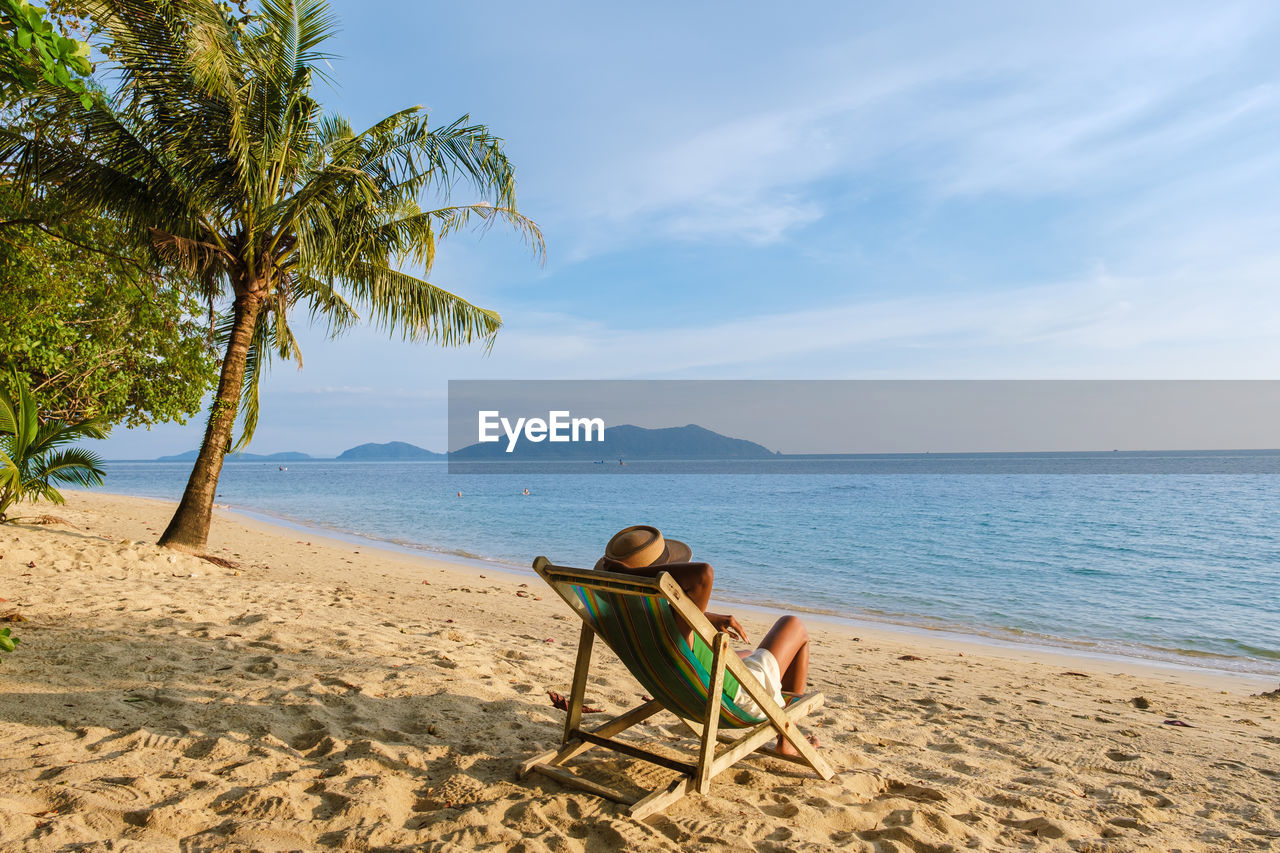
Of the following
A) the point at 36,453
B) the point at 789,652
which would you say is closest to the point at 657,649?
the point at 789,652

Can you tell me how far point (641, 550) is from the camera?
2744 mm

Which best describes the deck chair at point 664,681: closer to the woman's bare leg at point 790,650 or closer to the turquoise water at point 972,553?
the woman's bare leg at point 790,650

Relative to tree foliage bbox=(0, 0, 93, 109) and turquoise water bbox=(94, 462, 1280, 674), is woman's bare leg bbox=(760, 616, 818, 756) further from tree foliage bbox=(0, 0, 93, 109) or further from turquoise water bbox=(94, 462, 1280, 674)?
turquoise water bbox=(94, 462, 1280, 674)

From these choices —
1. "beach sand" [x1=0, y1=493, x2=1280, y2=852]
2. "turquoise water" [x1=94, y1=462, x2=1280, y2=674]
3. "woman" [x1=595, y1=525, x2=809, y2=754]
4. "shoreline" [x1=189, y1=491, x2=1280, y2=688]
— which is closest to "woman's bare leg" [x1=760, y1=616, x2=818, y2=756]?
"woman" [x1=595, y1=525, x2=809, y2=754]

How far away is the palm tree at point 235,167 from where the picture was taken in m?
7.39

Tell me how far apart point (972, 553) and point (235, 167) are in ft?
55.9

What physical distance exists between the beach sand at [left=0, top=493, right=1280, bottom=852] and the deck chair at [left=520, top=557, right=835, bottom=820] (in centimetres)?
10

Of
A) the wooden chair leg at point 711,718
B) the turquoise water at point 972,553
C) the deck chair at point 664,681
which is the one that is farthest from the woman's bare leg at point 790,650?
the turquoise water at point 972,553

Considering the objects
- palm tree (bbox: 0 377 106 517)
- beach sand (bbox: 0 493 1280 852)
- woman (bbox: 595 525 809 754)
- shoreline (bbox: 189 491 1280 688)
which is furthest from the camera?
shoreline (bbox: 189 491 1280 688)

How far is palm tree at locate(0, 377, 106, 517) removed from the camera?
5.70 meters

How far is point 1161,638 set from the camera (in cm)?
919

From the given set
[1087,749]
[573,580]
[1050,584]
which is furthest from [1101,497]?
[573,580]

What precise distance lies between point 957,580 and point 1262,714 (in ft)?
28.0

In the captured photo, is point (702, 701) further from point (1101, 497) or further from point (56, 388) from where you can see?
point (1101, 497)
